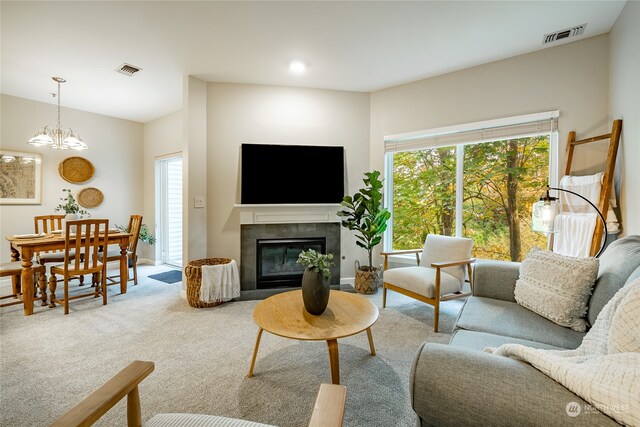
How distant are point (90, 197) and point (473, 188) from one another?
5.68m

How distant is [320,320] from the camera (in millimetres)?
1834

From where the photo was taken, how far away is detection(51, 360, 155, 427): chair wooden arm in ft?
2.59

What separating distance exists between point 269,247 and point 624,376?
3.37 meters

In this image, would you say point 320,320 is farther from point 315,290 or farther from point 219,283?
point 219,283

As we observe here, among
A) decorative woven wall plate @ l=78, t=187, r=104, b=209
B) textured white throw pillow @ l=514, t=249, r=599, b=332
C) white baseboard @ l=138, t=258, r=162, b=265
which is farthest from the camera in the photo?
white baseboard @ l=138, t=258, r=162, b=265

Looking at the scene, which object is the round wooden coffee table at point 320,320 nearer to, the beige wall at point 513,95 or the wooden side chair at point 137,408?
the wooden side chair at point 137,408

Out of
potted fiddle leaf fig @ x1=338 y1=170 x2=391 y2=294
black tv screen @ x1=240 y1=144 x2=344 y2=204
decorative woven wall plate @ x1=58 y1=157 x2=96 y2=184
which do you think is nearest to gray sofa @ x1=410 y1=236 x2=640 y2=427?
potted fiddle leaf fig @ x1=338 y1=170 x2=391 y2=294

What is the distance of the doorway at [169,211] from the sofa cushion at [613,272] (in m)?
5.33

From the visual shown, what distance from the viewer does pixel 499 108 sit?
3.15 metres

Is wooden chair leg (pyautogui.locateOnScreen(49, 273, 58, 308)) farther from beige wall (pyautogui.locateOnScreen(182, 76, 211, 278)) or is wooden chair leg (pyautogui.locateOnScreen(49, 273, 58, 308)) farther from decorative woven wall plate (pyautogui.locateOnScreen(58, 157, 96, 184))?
decorative woven wall plate (pyautogui.locateOnScreen(58, 157, 96, 184))

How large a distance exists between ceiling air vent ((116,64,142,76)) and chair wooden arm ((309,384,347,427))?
380 cm

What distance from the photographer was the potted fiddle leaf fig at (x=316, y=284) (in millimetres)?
1855

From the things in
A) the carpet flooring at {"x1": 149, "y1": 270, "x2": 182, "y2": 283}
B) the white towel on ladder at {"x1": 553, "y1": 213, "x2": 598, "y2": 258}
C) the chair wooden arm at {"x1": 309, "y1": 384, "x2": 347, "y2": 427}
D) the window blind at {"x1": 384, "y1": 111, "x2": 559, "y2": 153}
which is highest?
the window blind at {"x1": 384, "y1": 111, "x2": 559, "y2": 153}

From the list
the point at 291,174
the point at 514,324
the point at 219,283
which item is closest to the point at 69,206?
the point at 219,283
